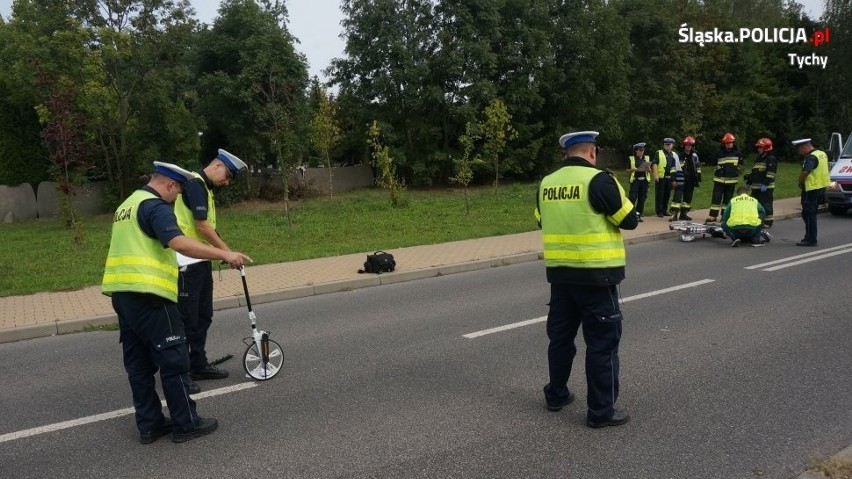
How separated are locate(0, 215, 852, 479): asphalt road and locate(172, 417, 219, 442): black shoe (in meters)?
0.07

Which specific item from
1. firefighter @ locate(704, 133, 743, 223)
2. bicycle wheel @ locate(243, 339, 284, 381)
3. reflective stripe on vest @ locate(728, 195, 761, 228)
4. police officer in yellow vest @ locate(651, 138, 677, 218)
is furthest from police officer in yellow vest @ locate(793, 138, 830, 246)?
bicycle wheel @ locate(243, 339, 284, 381)

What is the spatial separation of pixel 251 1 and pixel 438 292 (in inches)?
804

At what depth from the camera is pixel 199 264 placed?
5.73 metres

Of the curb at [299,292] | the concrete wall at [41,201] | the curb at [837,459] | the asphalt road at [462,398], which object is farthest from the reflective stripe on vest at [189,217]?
the concrete wall at [41,201]

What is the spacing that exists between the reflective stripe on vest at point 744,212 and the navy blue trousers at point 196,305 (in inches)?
418

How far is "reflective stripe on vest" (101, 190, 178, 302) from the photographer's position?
168 inches

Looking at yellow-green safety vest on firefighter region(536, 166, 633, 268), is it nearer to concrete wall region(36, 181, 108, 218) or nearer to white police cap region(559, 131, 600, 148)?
white police cap region(559, 131, 600, 148)

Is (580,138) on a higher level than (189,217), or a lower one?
higher

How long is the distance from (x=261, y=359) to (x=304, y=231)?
11.1 meters

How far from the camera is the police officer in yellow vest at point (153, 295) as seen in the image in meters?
4.27

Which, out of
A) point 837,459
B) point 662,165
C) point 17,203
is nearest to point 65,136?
point 17,203

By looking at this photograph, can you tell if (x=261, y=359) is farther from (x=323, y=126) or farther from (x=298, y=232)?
(x=323, y=126)

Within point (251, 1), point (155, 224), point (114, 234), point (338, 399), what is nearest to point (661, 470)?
point (338, 399)

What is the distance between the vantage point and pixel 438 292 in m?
9.58
